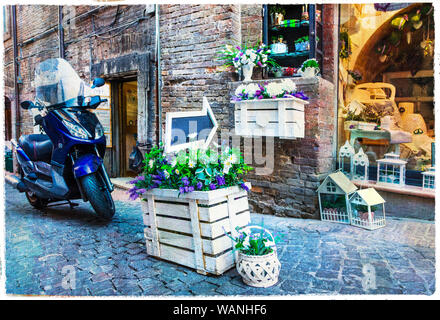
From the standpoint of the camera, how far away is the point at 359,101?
4.74 m

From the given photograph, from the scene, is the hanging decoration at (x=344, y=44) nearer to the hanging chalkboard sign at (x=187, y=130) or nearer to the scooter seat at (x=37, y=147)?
the hanging chalkboard sign at (x=187, y=130)

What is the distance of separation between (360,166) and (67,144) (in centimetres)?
369

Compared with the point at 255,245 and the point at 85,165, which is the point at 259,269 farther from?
the point at 85,165

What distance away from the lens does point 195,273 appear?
2.73m

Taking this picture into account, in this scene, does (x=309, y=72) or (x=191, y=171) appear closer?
(x=191, y=171)

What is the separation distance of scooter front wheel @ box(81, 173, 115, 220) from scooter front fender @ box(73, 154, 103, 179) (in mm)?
81

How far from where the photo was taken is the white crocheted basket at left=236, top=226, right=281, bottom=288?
2408 millimetres

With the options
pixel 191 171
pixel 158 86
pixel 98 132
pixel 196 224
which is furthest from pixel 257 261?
pixel 158 86

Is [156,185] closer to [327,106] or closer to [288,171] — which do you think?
[288,171]

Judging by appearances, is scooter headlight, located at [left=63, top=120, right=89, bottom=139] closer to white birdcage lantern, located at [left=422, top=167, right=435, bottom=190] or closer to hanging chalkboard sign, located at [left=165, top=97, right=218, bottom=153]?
hanging chalkboard sign, located at [left=165, top=97, right=218, bottom=153]

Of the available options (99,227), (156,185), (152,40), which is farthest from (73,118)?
(152,40)

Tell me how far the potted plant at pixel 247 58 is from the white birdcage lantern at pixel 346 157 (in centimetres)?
148

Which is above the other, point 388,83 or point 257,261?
point 388,83

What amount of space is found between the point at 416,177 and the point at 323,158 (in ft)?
3.65
